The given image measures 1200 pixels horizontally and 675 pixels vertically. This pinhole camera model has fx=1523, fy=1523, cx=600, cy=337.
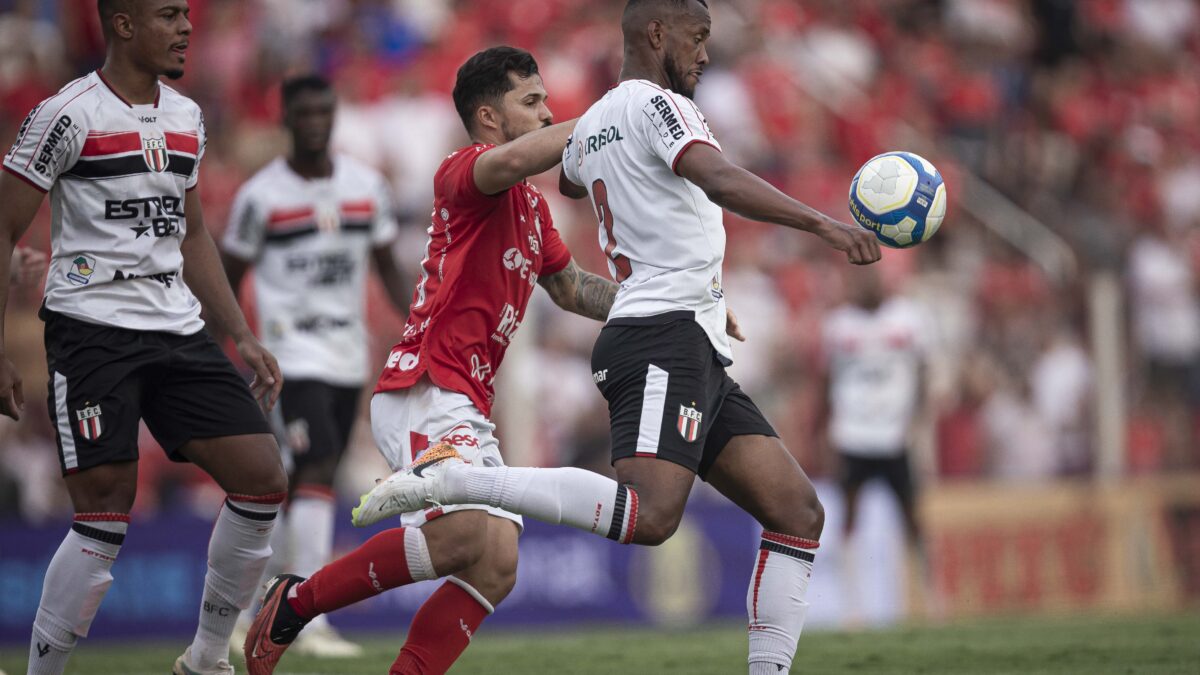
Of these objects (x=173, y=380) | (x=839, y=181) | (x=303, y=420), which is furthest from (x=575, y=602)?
(x=173, y=380)

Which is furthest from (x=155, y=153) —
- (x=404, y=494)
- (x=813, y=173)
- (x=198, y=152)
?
(x=813, y=173)

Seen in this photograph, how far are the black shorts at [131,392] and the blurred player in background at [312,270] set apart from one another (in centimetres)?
276

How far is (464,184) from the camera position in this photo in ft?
20.2

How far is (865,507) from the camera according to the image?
14.0m

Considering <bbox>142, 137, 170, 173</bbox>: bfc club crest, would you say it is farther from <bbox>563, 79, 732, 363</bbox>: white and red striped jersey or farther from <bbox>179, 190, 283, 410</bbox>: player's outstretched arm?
<bbox>563, 79, 732, 363</bbox>: white and red striped jersey

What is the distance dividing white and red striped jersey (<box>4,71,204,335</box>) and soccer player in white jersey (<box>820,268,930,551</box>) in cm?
792

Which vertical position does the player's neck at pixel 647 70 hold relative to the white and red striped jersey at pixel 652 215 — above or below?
above

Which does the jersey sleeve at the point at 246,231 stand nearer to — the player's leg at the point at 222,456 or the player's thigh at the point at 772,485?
the player's leg at the point at 222,456

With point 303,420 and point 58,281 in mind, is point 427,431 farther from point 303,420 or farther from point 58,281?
point 303,420

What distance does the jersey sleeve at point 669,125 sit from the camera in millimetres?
5855

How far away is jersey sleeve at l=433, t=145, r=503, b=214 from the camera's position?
20.2ft

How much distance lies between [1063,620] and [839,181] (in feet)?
21.2

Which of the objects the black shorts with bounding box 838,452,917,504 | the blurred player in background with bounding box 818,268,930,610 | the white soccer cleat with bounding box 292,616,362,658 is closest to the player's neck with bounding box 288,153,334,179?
the white soccer cleat with bounding box 292,616,362,658

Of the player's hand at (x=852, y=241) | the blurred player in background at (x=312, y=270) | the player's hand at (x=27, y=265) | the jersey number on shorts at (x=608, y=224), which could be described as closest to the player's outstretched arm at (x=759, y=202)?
the player's hand at (x=852, y=241)
